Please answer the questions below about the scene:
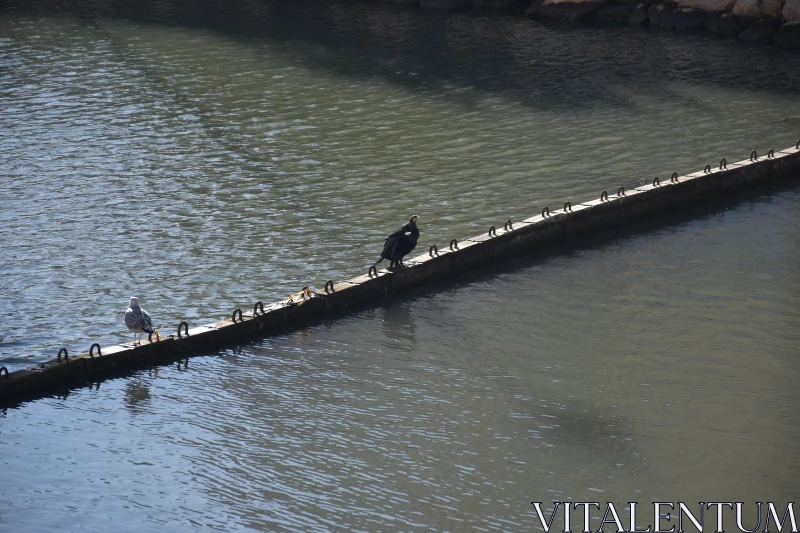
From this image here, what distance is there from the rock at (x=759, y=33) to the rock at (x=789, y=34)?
0.48 meters

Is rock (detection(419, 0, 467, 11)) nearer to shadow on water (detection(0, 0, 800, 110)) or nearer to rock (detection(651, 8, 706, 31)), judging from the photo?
shadow on water (detection(0, 0, 800, 110))

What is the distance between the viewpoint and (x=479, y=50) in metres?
46.7

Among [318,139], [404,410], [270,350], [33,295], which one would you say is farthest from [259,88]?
[404,410]

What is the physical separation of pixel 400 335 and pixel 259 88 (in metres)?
21.8

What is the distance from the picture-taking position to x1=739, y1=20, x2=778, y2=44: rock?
47.2m

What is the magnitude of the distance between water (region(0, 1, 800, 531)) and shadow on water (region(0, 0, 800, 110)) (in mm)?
283

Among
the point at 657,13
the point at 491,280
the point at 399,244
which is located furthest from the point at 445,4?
the point at 399,244

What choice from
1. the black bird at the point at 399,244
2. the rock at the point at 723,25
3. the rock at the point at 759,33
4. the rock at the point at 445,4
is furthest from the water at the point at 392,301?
the rock at the point at 445,4

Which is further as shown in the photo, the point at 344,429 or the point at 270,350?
the point at 270,350

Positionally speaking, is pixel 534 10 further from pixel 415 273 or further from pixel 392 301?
pixel 392 301

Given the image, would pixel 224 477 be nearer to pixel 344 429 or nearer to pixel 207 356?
pixel 344 429

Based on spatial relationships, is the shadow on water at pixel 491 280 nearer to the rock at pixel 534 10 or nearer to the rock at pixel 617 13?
the rock at pixel 617 13

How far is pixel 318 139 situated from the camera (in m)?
34.3

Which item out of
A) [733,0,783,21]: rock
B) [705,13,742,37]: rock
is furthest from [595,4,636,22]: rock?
[733,0,783,21]: rock
